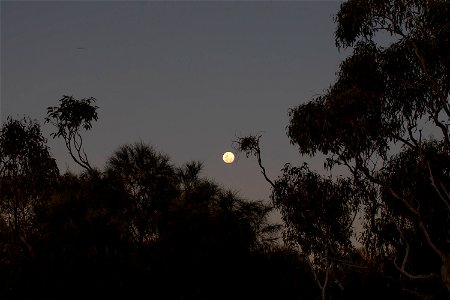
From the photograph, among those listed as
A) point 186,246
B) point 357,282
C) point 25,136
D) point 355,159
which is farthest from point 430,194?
point 25,136

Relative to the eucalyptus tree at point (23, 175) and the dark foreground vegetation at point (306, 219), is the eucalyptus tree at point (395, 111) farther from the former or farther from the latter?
the eucalyptus tree at point (23, 175)

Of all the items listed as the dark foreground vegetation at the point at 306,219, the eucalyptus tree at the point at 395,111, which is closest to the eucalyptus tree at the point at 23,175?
the dark foreground vegetation at the point at 306,219

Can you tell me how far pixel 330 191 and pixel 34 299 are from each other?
12.3 m

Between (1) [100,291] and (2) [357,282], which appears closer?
(1) [100,291]

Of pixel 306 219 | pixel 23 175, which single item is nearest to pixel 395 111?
pixel 306 219

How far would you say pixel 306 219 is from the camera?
28078 mm

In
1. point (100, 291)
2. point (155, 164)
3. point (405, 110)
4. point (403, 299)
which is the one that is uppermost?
point (155, 164)

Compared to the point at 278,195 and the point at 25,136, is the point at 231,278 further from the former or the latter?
the point at 25,136

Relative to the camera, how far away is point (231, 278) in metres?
26.1

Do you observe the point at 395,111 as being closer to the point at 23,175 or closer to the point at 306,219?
the point at 306,219

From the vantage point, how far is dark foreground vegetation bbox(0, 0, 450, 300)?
23.0 m

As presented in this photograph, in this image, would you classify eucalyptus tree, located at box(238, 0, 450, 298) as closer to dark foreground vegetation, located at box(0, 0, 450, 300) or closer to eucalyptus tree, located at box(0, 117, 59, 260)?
dark foreground vegetation, located at box(0, 0, 450, 300)

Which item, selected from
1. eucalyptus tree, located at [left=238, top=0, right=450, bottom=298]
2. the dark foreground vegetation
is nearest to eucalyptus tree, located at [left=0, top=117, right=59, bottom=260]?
the dark foreground vegetation

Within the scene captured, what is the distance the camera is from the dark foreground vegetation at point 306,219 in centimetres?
2297
